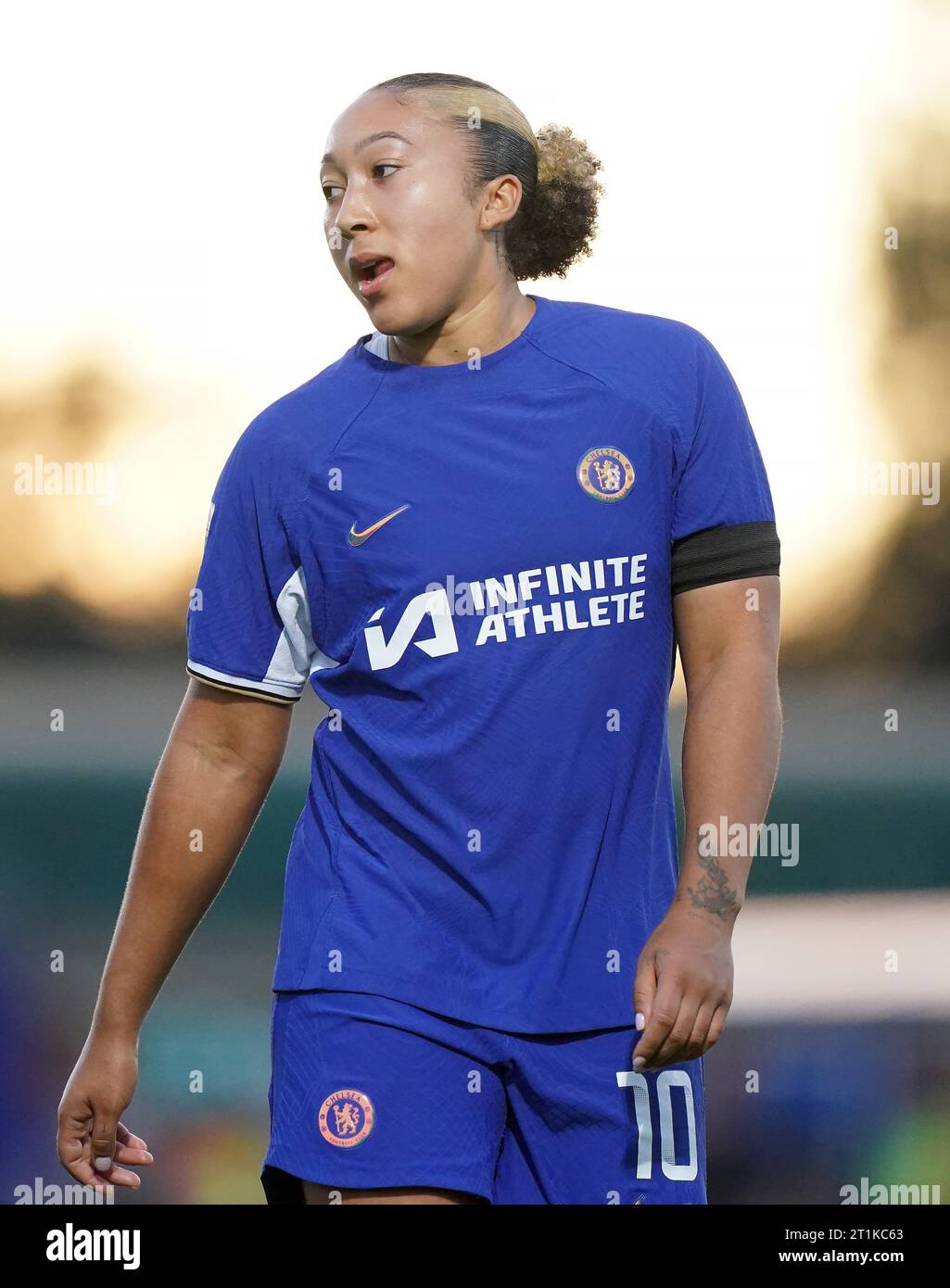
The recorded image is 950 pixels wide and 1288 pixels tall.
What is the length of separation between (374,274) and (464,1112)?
3.58 feet

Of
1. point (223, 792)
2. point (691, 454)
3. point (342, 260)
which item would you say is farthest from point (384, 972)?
point (342, 260)

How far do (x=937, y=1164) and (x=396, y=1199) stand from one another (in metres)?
4.03

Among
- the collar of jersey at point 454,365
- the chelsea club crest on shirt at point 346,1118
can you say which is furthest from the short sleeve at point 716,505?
the chelsea club crest on shirt at point 346,1118

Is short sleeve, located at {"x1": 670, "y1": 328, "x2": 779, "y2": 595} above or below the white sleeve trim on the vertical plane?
above

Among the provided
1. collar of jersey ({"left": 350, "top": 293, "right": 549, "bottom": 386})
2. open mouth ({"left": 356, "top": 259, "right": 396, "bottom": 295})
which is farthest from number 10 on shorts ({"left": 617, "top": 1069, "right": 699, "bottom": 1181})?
open mouth ({"left": 356, "top": 259, "right": 396, "bottom": 295})

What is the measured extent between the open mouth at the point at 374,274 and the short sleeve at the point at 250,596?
24cm

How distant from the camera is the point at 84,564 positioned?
15.5 m

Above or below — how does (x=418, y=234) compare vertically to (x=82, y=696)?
below

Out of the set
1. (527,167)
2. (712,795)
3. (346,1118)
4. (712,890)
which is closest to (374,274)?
(527,167)

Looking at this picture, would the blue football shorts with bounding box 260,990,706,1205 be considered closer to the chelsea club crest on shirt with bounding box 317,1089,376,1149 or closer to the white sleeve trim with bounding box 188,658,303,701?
the chelsea club crest on shirt with bounding box 317,1089,376,1149

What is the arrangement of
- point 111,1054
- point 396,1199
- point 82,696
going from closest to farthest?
point 396,1199, point 111,1054, point 82,696

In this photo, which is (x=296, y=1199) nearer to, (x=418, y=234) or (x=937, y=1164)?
(x=418, y=234)

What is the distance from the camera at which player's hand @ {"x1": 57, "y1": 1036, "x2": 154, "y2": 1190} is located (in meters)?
2.68

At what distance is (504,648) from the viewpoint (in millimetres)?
2438
